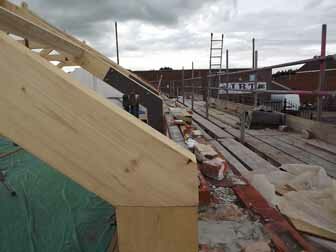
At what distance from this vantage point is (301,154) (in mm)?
2857

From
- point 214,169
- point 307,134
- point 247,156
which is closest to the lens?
point 214,169

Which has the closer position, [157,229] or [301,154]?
[157,229]

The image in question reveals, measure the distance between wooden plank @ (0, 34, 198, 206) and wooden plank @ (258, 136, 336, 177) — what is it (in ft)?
7.08

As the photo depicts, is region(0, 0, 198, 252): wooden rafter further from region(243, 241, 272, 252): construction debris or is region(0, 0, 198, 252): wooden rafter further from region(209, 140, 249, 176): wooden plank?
region(209, 140, 249, 176): wooden plank

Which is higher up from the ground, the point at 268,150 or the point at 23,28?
the point at 23,28

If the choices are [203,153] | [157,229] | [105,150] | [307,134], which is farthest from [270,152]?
[105,150]

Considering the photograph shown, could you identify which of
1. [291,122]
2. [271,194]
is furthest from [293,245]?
[291,122]

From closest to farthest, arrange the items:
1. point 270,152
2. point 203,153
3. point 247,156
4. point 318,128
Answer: point 203,153 < point 247,156 < point 270,152 < point 318,128

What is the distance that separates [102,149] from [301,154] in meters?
2.81

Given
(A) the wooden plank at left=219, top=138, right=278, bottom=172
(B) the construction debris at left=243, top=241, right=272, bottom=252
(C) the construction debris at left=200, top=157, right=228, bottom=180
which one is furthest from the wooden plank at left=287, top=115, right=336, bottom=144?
(B) the construction debris at left=243, top=241, right=272, bottom=252

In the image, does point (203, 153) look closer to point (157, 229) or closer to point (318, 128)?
point (157, 229)

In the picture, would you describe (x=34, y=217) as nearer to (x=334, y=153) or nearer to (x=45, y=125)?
(x=45, y=125)

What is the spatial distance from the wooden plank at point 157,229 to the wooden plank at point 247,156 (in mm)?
1901

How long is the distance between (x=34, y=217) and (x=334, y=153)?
2984 millimetres
